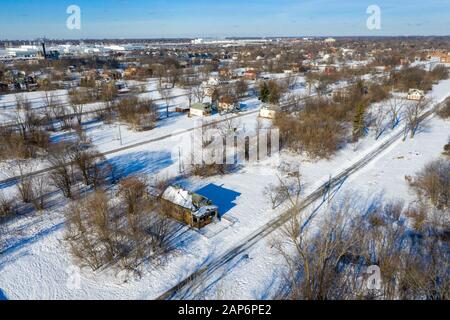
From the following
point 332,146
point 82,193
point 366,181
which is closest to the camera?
point 82,193

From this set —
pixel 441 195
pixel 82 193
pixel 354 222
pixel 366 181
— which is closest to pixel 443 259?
pixel 354 222

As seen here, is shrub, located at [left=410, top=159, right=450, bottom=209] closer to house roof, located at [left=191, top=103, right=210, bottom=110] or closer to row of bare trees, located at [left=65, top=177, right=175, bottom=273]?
row of bare trees, located at [left=65, top=177, right=175, bottom=273]

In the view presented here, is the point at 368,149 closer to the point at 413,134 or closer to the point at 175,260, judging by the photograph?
the point at 413,134

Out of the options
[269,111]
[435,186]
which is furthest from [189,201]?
[269,111]

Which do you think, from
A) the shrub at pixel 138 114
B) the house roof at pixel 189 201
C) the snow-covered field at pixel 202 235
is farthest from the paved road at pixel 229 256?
the shrub at pixel 138 114

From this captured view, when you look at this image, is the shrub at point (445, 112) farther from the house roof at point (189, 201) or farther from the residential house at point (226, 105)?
the house roof at point (189, 201)

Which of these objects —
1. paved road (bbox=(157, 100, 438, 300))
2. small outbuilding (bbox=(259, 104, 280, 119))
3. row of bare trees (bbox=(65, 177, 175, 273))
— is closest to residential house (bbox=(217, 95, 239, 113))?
small outbuilding (bbox=(259, 104, 280, 119))

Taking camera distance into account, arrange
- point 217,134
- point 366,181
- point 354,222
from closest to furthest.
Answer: point 354,222 → point 366,181 → point 217,134
